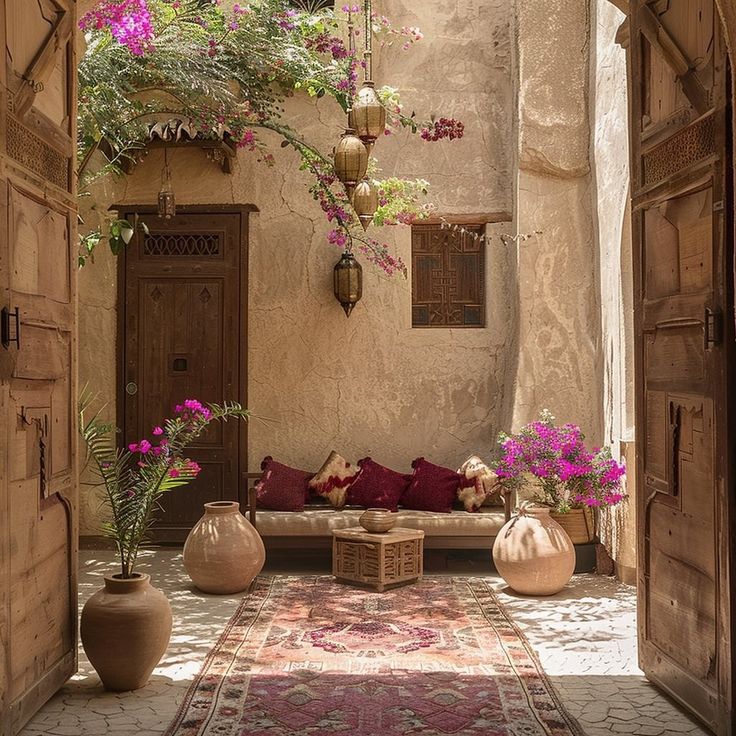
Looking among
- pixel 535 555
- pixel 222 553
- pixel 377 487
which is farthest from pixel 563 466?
pixel 222 553

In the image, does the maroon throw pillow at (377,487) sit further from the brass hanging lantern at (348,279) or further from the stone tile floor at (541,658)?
the brass hanging lantern at (348,279)

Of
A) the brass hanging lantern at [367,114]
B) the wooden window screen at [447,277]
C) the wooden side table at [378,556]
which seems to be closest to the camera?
the brass hanging lantern at [367,114]

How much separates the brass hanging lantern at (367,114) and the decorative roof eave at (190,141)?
1.49m

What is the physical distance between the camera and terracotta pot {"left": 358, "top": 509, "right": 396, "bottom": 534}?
21.5 feet

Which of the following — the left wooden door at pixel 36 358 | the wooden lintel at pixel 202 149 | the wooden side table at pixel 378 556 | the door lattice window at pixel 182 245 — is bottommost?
the wooden side table at pixel 378 556

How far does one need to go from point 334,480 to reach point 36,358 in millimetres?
3828

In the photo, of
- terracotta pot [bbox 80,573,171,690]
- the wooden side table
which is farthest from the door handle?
the wooden side table

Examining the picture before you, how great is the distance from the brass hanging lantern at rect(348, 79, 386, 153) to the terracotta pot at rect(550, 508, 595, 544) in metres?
3.07

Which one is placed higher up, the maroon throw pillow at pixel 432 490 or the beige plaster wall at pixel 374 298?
the beige plaster wall at pixel 374 298

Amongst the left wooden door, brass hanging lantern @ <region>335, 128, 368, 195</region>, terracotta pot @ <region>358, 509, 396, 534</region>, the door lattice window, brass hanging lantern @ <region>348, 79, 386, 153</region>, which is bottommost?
terracotta pot @ <region>358, 509, 396, 534</region>

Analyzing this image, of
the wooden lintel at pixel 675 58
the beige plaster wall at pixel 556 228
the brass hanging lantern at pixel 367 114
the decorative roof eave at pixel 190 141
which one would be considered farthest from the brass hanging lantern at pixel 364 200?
the wooden lintel at pixel 675 58

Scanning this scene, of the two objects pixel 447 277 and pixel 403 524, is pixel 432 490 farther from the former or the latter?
pixel 447 277

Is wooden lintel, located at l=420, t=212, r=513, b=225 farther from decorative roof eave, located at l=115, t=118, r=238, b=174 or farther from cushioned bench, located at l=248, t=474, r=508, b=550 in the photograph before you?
cushioned bench, located at l=248, t=474, r=508, b=550

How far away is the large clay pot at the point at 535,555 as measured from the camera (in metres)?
6.23
